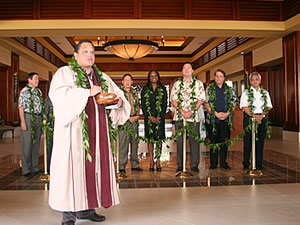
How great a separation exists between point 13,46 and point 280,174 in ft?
31.4

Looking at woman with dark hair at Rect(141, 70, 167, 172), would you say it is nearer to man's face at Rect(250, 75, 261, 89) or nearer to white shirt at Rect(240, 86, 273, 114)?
white shirt at Rect(240, 86, 273, 114)

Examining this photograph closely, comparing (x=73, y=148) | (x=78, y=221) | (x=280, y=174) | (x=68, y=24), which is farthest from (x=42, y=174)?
(x=68, y=24)

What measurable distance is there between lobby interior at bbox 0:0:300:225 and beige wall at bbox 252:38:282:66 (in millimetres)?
33

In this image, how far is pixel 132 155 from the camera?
537cm

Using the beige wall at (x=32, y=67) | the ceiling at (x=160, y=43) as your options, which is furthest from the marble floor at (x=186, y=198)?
the ceiling at (x=160, y=43)

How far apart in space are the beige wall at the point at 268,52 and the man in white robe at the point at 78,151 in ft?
29.5

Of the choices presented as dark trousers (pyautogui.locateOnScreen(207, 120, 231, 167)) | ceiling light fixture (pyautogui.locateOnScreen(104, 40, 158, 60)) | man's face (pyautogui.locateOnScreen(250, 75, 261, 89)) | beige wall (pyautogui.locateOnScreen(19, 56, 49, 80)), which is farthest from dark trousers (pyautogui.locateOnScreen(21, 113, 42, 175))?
beige wall (pyautogui.locateOnScreen(19, 56, 49, 80))

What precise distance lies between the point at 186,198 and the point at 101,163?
1.29m

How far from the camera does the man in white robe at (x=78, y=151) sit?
253cm

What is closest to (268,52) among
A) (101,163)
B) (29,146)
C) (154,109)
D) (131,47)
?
(131,47)

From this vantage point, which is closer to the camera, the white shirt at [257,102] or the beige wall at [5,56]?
the white shirt at [257,102]

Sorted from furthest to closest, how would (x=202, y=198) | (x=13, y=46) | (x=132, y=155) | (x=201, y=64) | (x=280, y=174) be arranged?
(x=201, y=64) < (x=13, y=46) < (x=132, y=155) < (x=280, y=174) < (x=202, y=198)

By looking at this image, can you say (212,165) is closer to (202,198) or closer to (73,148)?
(202,198)

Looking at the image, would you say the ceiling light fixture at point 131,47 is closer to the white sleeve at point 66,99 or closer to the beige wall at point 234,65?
the beige wall at point 234,65
